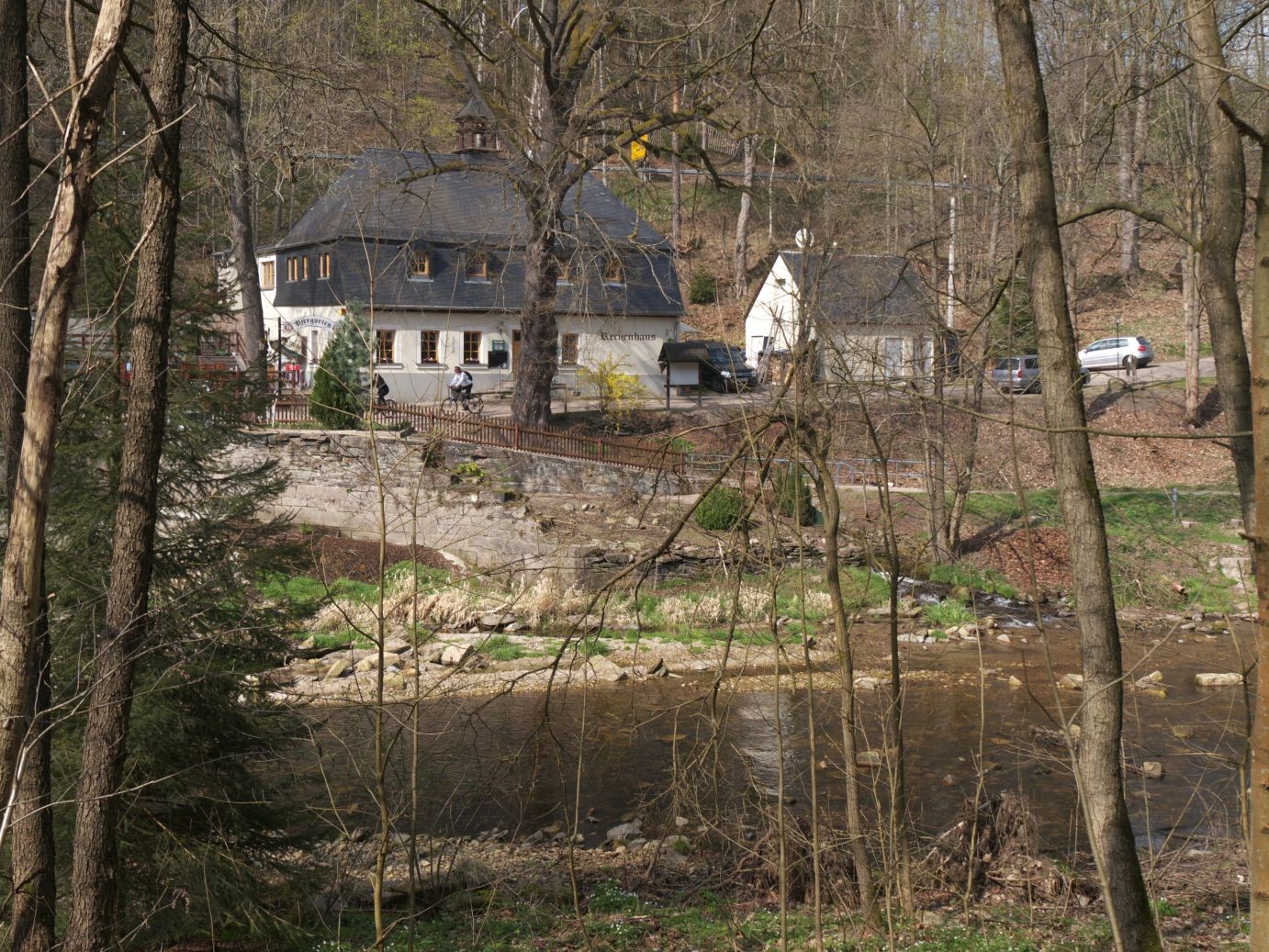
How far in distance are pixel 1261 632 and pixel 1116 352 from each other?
34975 millimetres

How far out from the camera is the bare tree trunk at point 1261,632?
398cm

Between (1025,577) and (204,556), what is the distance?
18.4 metres

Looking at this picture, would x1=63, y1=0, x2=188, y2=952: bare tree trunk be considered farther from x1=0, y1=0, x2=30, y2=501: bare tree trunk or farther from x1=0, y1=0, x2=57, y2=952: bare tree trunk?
x1=0, y1=0, x2=30, y2=501: bare tree trunk

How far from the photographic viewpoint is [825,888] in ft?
31.8

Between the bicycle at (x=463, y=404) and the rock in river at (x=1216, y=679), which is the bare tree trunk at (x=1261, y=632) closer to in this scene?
the rock in river at (x=1216, y=679)

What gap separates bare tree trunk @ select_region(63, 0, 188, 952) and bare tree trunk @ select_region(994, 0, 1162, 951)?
491 cm

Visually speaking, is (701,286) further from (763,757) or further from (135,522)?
(135,522)

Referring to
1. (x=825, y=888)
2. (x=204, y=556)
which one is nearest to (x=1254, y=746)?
(x=825, y=888)

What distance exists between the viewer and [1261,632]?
13.3 feet

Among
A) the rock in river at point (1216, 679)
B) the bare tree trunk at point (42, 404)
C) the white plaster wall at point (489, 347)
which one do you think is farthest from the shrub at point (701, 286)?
the bare tree trunk at point (42, 404)

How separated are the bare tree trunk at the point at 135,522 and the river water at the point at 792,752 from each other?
2.38 metres

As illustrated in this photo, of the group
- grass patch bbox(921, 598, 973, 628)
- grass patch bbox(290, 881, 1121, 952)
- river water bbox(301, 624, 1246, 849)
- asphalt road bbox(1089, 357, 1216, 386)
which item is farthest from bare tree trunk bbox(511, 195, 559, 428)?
grass patch bbox(290, 881, 1121, 952)

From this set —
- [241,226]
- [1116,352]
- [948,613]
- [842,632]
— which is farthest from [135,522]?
[1116,352]

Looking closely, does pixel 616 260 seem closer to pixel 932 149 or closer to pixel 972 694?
pixel 932 149
